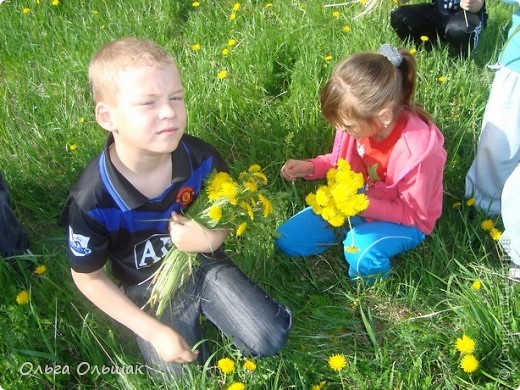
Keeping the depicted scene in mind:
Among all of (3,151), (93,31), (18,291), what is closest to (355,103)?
(18,291)

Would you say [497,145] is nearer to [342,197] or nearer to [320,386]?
[342,197]

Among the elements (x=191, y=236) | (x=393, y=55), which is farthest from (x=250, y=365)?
(x=393, y=55)

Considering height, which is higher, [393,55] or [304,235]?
[393,55]

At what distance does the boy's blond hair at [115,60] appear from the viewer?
1.71 metres

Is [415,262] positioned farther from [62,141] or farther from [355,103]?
[62,141]

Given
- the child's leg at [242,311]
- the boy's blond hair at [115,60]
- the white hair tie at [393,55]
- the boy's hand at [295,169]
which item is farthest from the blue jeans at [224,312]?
the white hair tie at [393,55]

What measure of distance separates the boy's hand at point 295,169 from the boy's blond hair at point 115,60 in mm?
Result: 781

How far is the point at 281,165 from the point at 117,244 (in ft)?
3.06

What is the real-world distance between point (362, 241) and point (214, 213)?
700 millimetres

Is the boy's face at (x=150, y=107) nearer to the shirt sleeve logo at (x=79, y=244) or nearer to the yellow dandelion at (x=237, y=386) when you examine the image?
the shirt sleeve logo at (x=79, y=244)

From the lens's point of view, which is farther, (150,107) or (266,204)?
(266,204)

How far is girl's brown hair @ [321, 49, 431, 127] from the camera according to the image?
2.06 meters

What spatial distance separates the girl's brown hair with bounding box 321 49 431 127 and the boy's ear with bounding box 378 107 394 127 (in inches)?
0.6

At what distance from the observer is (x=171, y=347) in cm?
179
